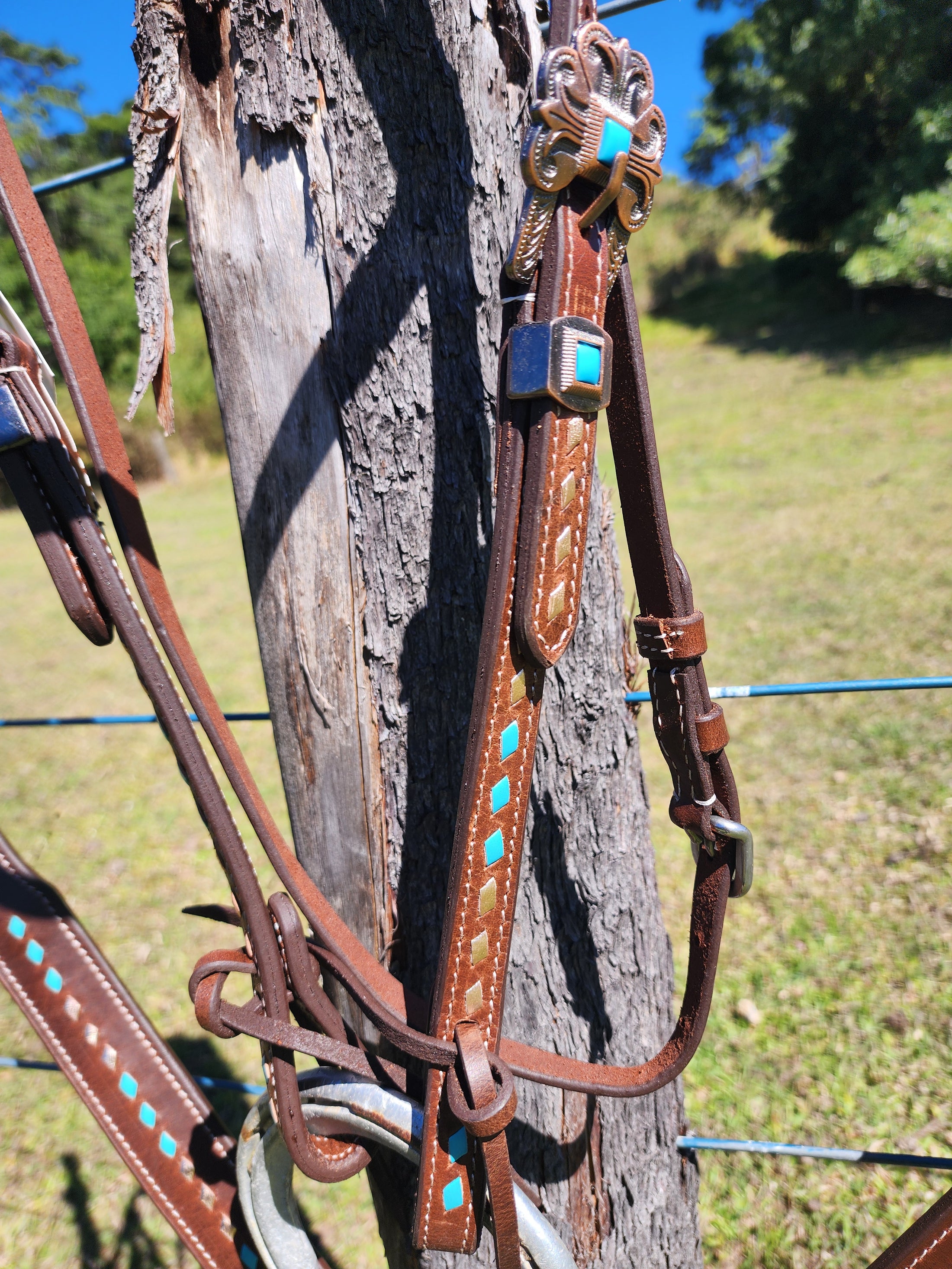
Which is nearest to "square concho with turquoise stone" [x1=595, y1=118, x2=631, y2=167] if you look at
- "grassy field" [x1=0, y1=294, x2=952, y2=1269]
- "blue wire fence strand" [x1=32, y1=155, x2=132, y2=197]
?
"blue wire fence strand" [x1=32, y1=155, x2=132, y2=197]

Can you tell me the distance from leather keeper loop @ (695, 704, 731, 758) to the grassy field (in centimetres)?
149

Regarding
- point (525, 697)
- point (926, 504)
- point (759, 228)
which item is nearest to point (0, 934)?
point (525, 697)

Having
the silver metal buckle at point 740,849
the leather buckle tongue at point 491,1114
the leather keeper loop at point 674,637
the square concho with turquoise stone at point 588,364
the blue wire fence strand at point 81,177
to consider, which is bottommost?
the leather buckle tongue at point 491,1114

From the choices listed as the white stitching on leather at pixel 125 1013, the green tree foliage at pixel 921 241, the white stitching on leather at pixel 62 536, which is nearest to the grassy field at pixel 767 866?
the green tree foliage at pixel 921 241

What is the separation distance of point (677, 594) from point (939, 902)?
2.42 meters

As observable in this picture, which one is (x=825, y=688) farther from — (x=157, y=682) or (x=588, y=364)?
(x=157, y=682)

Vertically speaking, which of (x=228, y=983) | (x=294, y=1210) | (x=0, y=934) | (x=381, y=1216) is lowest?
(x=228, y=983)

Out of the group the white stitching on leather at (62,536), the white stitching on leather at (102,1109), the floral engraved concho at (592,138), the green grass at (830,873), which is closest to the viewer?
the floral engraved concho at (592,138)

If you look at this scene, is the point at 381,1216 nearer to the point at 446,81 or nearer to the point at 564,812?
the point at 564,812

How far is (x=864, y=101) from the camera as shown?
174cm

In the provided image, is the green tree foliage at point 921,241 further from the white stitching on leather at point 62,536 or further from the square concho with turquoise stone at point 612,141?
the white stitching on leather at point 62,536

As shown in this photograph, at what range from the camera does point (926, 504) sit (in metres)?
6.75

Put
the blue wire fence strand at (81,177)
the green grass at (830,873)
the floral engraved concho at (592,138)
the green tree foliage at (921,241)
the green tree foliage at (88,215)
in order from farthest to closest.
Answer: the green tree foliage at (88,215) < the green grass at (830,873) < the green tree foliage at (921,241) < the blue wire fence strand at (81,177) < the floral engraved concho at (592,138)

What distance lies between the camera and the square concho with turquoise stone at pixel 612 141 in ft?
2.23
